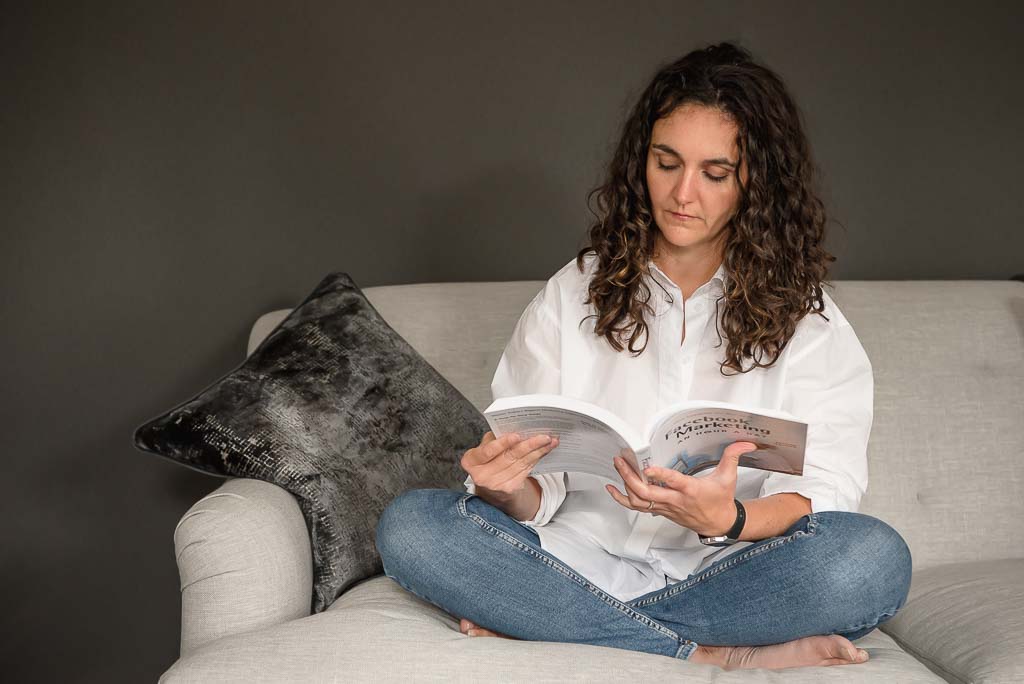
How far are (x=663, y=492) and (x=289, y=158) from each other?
1.60 meters

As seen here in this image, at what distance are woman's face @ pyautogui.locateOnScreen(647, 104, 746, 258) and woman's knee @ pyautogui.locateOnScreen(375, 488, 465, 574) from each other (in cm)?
59

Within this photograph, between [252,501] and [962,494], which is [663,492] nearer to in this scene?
[252,501]

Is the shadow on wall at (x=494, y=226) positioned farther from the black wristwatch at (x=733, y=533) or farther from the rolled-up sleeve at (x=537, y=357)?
the black wristwatch at (x=733, y=533)

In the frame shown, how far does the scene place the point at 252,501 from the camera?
1.70m

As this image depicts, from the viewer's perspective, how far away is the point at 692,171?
A: 5.59ft

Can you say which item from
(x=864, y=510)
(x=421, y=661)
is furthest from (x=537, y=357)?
(x=864, y=510)

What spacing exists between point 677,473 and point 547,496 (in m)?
0.41

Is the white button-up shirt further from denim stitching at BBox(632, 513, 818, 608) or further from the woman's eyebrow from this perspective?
the woman's eyebrow

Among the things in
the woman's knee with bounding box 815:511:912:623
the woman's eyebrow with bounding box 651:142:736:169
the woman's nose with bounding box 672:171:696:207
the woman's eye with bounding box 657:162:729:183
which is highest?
the woman's eyebrow with bounding box 651:142:736:169

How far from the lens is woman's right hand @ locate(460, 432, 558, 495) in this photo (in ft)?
4.66

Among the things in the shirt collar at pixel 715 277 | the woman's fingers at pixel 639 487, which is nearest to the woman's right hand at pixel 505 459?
the woman's fingers at pixel 639 487

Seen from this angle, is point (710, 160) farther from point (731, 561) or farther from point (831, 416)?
point (731, 561)

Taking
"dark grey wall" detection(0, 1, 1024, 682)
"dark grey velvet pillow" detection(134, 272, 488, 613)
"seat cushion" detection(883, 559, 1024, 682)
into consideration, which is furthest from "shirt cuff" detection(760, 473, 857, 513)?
"dark grey wall" detection(0, 1, 1024, 682)

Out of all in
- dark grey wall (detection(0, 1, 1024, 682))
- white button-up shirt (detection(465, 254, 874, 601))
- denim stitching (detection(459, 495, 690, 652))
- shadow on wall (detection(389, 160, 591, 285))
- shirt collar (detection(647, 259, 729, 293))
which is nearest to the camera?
denim stitching (detection(459, 495, 690, 652))
